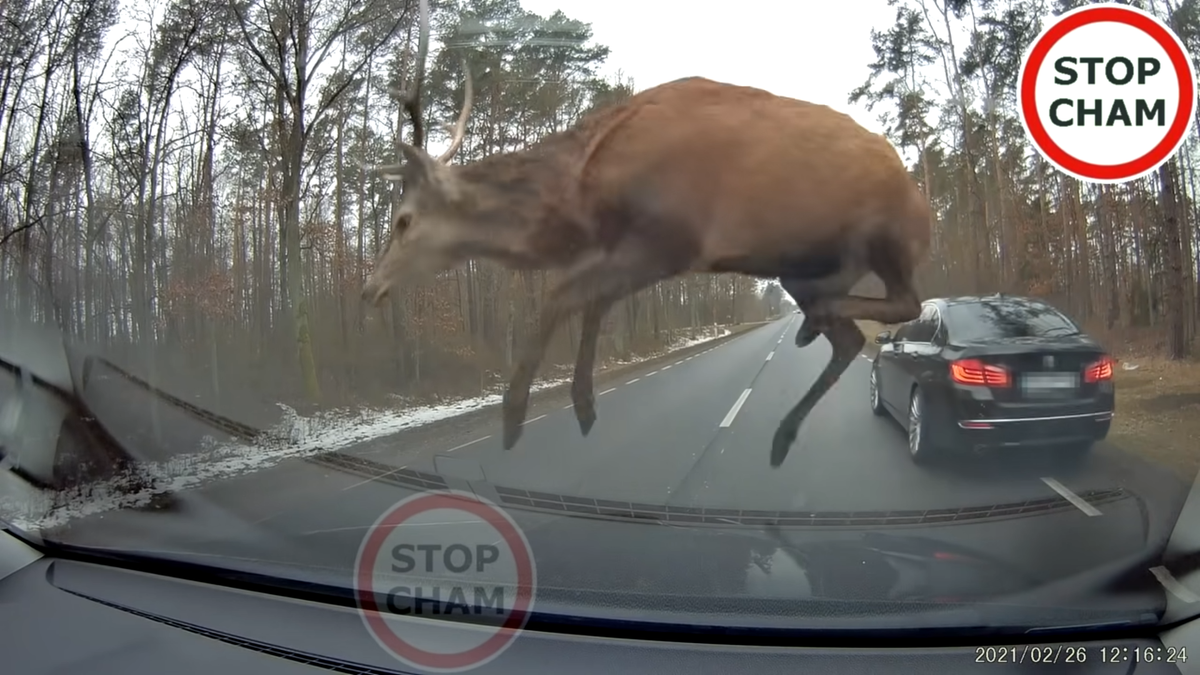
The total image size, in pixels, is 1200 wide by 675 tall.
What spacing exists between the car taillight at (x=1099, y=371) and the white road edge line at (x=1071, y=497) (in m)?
0.65

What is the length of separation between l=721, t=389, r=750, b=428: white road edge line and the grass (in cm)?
206

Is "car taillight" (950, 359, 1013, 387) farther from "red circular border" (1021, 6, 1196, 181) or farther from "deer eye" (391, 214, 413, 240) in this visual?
"deer eye" (391, 214, 413, 240)

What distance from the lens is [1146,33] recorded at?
2.47m

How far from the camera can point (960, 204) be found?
328 cm

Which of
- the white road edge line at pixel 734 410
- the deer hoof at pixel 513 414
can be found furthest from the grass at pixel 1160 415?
the deer hoof at pixel 513 414

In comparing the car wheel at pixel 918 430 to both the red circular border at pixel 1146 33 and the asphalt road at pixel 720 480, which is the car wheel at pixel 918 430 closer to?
the asphalt road at pixel 720 480

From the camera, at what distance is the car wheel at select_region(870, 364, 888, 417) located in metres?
3.86

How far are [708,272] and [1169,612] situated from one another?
6.77ft

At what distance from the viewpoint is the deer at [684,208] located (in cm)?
223

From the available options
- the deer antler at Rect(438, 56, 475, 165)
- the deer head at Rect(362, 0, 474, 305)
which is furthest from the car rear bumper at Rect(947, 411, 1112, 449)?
the deer antler at Rect(438, 56, 475, 165)

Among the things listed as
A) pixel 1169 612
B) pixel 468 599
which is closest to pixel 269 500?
pixel 468 599

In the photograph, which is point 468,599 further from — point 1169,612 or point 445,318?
point 1169,612

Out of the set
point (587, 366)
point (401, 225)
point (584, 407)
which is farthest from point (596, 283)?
point (401, 225)

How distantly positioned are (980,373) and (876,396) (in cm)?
85
